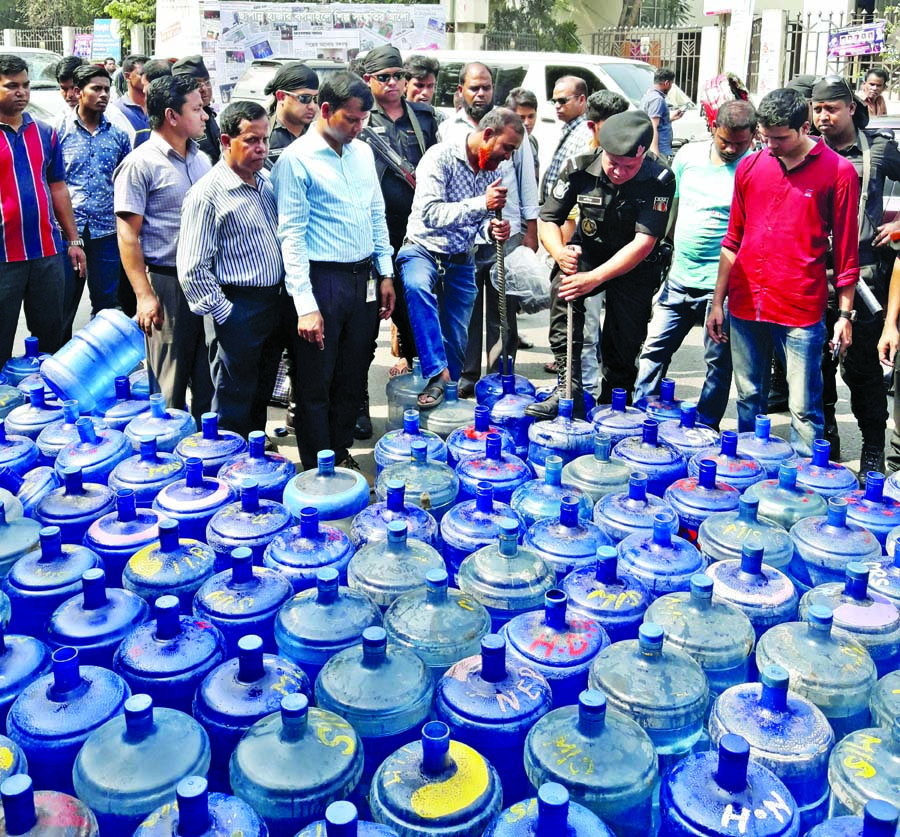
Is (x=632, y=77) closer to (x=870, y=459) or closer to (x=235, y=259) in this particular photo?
(x=870, y=459)

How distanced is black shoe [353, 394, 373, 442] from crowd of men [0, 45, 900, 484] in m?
0.01

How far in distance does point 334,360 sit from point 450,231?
3.01 feet

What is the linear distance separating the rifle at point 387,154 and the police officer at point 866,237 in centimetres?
204

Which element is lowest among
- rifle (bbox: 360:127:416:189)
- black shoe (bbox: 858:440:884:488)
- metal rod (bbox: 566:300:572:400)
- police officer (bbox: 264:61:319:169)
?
black shoe (bbox: 858:440:884:488)

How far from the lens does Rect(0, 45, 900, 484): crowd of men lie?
3645 mm

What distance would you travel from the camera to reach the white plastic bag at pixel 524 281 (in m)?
5.26

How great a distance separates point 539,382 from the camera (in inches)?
230

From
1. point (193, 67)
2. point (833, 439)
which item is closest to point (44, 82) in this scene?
point (193, 67)

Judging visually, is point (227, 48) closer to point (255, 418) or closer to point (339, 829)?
point (255, 418)

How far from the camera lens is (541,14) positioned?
23844 millimetres

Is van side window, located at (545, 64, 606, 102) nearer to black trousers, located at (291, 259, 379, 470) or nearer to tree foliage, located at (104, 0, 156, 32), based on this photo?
black trousers, located at (291, 259, 379, 470)

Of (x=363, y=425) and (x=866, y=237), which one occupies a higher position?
(x=866, y=237)

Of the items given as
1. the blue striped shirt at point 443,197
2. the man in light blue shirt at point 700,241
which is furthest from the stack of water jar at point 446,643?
the blue striped shirt at point 443,197

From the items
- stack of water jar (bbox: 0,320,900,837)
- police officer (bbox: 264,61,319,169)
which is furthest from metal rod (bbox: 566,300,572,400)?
police officer (bbox: 264,61,319,169)
